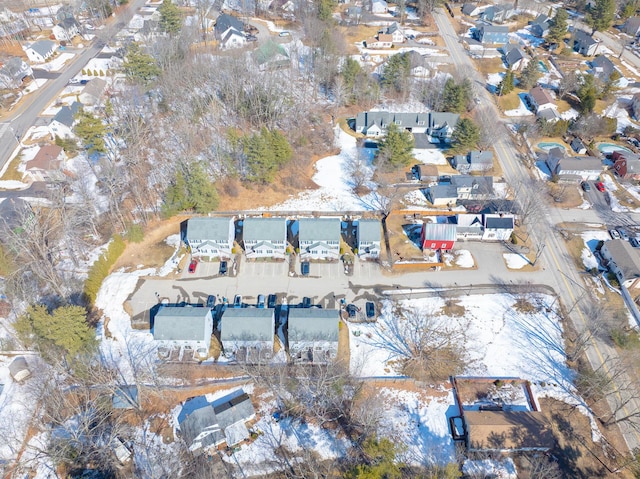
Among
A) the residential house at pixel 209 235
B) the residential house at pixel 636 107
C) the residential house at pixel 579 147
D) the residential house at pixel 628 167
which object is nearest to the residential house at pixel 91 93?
the residential house at pixel 209 235

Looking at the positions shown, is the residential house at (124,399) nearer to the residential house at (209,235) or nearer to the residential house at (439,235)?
the residential house at (209,235)

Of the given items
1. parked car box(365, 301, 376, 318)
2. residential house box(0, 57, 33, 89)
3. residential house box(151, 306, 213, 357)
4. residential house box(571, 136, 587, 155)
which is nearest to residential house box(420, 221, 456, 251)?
parked car box(365, 301, 376, 318)

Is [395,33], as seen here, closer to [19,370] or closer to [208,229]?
[208,229]

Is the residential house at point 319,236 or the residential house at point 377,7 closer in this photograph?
A: the residential house at point 319,236

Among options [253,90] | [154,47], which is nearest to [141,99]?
[154,47]

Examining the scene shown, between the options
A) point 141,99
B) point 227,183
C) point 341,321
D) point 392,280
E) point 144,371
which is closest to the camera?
point 144,371

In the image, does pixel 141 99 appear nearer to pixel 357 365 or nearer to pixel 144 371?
pixel 144 371

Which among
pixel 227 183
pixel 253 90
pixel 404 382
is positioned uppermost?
pixel 253 90
